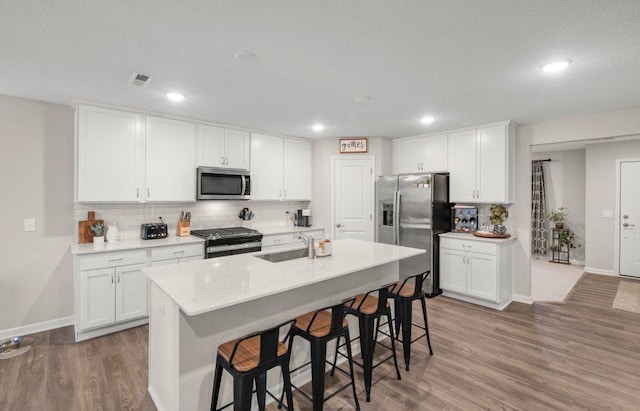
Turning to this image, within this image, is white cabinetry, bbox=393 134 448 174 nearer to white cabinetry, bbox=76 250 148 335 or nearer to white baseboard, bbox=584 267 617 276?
white baseboard, bbox=584 267 617 276

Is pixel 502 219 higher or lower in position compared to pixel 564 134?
lower

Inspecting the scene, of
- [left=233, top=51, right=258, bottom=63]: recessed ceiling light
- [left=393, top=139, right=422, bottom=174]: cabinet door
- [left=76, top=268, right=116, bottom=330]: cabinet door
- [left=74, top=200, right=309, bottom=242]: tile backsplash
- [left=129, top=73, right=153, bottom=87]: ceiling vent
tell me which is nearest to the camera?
[left=233, top=51, right=258, bottom=63]: recessed ceiling light

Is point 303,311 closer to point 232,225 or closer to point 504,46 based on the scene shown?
point 504,46

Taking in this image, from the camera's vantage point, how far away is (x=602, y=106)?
3.49m

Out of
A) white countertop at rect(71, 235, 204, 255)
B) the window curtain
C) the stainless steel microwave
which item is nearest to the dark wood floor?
white countertop at rect(71, 235, 204, 255)

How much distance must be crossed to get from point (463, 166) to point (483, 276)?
1.59m

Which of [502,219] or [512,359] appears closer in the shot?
[512,359]

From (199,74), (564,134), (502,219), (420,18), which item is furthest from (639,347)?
(199,74)

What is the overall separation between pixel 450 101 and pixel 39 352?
4721 millimetres

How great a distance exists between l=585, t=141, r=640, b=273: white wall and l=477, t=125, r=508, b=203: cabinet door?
Answer: 3.00m

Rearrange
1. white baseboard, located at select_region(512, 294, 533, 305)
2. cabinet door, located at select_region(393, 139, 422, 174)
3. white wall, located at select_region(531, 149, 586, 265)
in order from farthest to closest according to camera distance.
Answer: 1. white wall, located at select_region(531, 149, 586, 265)
2. cabinet door, located at select_region(393, 139, 422, 174)
3. white baseboard, located at select_region(512, 294, 533, 305)

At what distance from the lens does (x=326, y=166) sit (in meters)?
5.36

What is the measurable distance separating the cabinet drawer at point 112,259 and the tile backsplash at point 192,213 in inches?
24.7

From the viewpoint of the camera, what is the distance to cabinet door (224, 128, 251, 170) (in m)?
4.43
